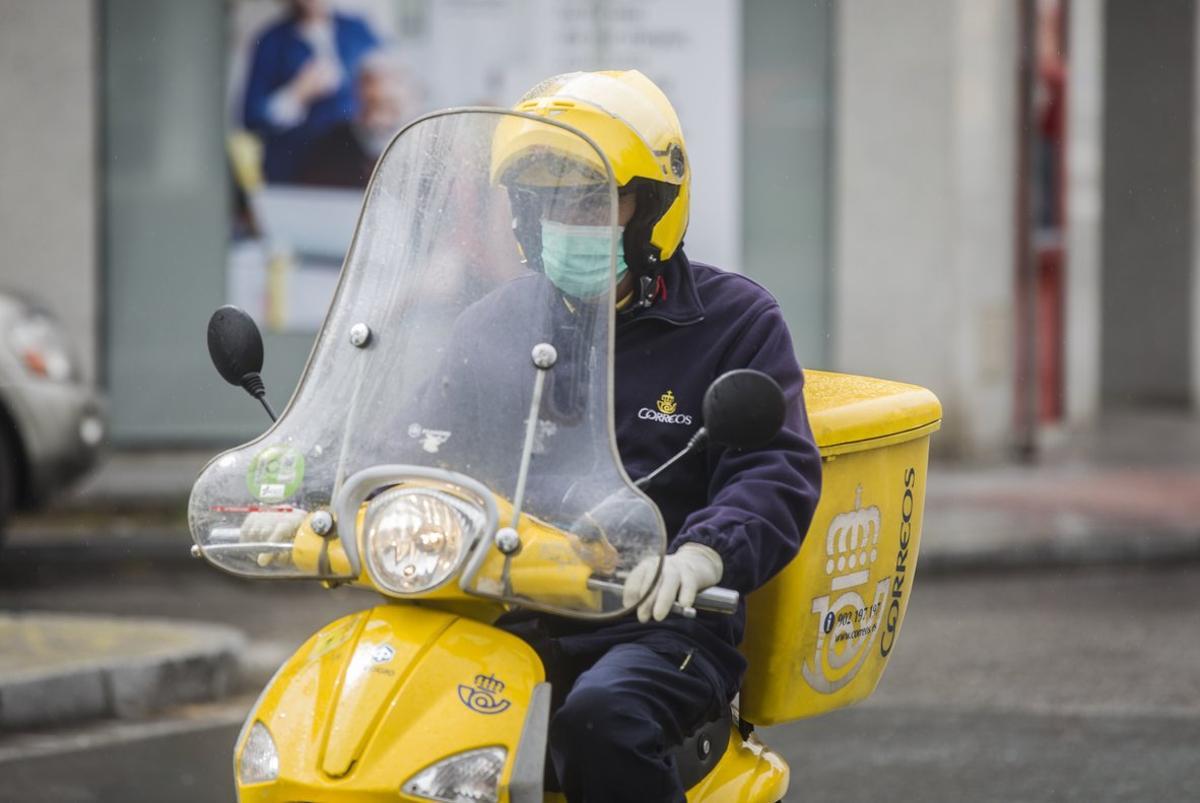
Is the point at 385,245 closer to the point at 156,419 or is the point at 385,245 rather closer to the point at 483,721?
the point at 483,721

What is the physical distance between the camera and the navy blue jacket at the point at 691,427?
2.75 m

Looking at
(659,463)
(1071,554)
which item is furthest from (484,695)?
(1071,554)

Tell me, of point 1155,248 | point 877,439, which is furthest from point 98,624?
point 1155,248

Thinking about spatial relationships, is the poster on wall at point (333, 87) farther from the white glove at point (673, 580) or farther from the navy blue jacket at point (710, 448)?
the white glove at point (673, 580)

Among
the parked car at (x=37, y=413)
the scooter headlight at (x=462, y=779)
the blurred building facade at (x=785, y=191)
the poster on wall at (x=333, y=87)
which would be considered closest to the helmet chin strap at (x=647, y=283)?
the scooter headlight at (x=462, y=779)

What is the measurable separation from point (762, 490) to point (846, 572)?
0.44 metres

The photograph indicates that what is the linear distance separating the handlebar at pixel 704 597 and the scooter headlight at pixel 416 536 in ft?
0.56

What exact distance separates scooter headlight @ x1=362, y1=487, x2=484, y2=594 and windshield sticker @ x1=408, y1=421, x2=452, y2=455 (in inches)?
4.1

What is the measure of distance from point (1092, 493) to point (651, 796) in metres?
8.70

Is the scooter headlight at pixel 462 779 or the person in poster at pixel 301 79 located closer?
the scooter headlight at pixel 462 779

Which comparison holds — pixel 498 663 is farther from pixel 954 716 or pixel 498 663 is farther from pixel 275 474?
pixel 954 716

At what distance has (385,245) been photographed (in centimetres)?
291

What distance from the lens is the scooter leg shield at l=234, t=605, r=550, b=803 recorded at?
249cm

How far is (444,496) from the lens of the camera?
2.57m
